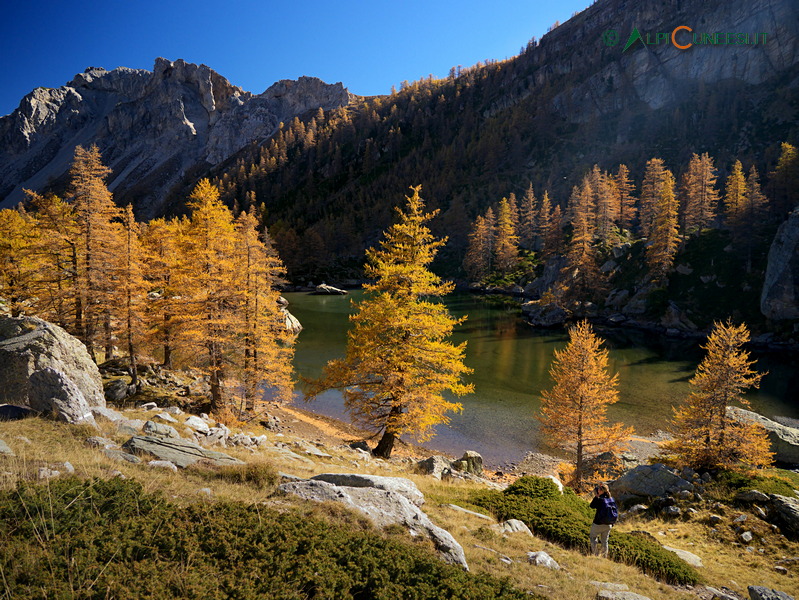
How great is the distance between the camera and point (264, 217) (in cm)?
15150

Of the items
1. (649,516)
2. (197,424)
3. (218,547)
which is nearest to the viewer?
(218,547)

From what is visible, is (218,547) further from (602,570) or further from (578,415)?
(578,415)

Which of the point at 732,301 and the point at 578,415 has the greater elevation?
the point at 732,301

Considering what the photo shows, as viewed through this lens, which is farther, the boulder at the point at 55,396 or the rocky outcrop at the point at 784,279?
the rocky outcrop at the point at 784,279

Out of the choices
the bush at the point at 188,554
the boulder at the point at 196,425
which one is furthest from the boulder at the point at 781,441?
the boulder at the point at 196,425

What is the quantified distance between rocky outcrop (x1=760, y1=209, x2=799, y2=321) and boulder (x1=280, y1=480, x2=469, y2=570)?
208ft

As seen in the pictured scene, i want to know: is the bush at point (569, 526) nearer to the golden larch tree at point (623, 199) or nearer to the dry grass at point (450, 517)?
the dry grass at point (450, 517)

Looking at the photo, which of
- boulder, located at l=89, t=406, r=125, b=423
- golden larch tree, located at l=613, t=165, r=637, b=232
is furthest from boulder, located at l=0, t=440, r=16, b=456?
golden larch tree, located at l=613, t=165, r=637, b=232

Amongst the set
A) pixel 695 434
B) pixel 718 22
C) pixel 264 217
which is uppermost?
pixel 718 22

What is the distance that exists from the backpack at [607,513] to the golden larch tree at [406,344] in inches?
323

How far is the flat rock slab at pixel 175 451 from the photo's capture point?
10017mm

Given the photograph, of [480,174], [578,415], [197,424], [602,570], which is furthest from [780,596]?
[480,174]

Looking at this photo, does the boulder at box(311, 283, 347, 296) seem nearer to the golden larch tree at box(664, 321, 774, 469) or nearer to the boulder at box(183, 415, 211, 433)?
the boulder at box(183, 415, 211, 433)

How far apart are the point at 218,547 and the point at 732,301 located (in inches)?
2785
